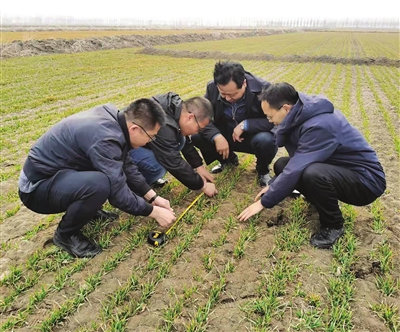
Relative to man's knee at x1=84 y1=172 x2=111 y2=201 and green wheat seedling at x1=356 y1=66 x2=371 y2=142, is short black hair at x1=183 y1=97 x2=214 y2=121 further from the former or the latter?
green wheat seedling at x1=356 y1=66 x2=371 y2=142

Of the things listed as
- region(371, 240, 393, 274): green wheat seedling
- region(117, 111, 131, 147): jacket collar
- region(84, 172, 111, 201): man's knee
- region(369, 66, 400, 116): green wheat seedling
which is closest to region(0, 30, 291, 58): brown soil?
region(369, 66, 400, 116): green wheat seedling

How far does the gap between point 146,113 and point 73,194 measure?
1006 millimetres

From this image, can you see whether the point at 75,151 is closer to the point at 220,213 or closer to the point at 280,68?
the point at 220,213

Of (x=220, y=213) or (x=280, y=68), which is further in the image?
(x=280, y=68)

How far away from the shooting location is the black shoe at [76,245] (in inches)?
135

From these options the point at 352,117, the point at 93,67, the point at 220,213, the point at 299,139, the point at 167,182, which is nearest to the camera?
the point at 299,139

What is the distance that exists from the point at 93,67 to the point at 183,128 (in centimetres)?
1715

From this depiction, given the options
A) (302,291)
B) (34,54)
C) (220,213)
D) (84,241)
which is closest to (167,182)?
(220,213)

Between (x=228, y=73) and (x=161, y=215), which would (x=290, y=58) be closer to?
(x=228, y=73)

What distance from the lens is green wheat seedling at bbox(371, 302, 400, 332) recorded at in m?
2.71

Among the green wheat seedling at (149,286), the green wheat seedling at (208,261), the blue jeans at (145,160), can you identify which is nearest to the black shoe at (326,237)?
the green wheat seedling at (208,261)

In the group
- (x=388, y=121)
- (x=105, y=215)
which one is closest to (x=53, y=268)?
(x=105, y=215)

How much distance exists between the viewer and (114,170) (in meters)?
3.12

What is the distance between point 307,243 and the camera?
371 centimetres
